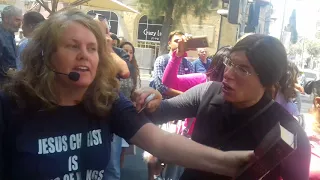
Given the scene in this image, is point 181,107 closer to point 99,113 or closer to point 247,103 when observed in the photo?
point 247,103

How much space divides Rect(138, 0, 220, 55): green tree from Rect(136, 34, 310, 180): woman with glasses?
24412mm

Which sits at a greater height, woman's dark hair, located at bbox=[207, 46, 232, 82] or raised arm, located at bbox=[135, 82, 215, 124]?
woman's dark hair, located at bbox=[207, 46, 232, 82]

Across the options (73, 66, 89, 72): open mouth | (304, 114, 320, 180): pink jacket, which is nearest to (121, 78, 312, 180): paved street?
(304, 114, 320, 180): pink jacket

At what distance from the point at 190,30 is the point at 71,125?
95.4ft

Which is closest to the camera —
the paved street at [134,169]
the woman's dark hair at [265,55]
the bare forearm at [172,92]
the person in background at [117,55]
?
the woman's dark hair at [265,55]

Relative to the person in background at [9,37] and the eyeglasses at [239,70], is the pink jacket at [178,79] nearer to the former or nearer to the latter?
the eyeglasses at [239,70]

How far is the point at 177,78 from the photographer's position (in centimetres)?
402

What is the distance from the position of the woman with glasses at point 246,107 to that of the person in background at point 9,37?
137 inches

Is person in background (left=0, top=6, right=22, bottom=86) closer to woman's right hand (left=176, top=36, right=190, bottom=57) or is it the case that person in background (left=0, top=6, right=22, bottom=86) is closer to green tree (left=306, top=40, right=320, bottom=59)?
woman's right hand (left=176, top=36, right=190, bottom=57)

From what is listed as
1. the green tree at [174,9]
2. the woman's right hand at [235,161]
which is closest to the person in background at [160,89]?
the woman's right hand at [235,161]

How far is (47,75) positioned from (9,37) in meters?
4.12

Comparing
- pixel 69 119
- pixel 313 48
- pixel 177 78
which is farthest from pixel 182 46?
pixel 313 48

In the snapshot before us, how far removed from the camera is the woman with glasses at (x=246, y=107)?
6.81 feet

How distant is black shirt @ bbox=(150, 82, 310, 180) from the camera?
6.56ft
